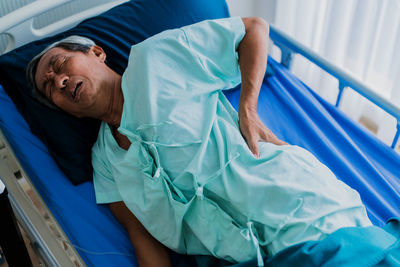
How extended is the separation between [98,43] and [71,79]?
322 millimetres

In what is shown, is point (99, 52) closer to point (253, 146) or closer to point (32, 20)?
point (32, 20)

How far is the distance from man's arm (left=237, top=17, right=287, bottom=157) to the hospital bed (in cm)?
24

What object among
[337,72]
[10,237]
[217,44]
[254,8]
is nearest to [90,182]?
[10,237]

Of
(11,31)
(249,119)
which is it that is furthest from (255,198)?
(11,31)

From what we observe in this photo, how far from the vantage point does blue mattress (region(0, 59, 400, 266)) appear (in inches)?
51.8

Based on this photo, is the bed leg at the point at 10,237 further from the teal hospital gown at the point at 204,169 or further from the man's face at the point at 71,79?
the man's face at the point at 71,79

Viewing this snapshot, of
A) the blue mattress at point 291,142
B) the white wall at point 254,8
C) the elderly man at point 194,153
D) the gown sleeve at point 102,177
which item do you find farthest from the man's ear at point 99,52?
the white wall at point 254,8

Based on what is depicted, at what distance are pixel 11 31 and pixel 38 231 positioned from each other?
0.80m

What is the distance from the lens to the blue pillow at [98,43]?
145cm

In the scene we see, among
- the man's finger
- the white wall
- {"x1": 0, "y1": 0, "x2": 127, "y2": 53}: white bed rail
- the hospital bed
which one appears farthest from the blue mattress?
the white wall

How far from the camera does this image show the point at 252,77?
145 centimetres

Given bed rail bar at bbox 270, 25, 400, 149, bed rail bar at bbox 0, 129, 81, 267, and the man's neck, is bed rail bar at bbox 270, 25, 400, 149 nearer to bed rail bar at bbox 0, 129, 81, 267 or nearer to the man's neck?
the man's neck

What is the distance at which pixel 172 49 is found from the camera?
4.62ft

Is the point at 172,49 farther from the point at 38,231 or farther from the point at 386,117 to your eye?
the point at 386,117
